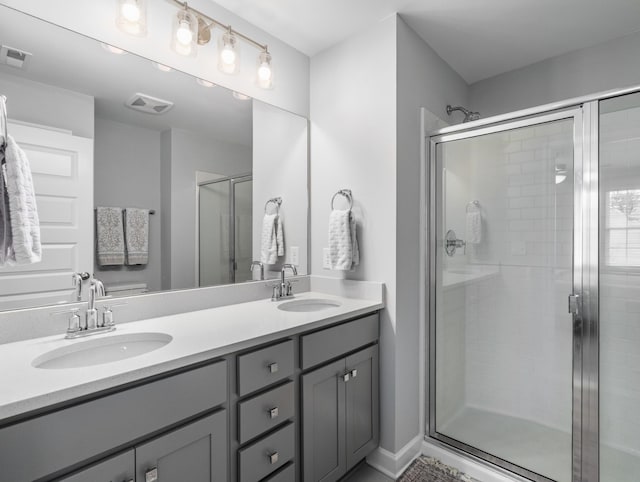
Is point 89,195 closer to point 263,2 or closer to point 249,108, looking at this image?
point 249,108

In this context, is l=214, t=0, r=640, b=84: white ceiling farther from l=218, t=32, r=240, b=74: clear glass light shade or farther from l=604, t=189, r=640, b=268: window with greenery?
l=604, t=189, r=640, b=268: window with greenery

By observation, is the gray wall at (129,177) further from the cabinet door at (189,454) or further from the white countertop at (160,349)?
the cabinet door at (189,454)

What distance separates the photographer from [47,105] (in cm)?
131

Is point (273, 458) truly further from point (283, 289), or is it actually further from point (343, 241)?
point (343, 241)

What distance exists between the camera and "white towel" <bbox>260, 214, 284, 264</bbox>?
2.09m

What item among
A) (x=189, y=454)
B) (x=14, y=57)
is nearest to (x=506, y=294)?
(x=189, y=454)

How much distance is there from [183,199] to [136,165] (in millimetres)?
252

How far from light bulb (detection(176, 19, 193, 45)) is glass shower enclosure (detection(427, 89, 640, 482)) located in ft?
4.64

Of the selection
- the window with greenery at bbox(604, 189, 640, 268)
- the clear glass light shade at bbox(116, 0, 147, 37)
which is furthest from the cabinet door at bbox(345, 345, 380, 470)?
the clear glass light shade at bbox(116, 0, 147, 37)

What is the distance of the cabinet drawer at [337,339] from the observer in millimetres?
1483

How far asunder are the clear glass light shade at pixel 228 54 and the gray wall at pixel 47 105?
661mm

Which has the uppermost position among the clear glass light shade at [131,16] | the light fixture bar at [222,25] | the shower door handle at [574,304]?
the light fixture bar at [222,25]

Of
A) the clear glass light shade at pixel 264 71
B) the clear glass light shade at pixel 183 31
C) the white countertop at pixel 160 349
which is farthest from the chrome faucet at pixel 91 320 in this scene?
the clear glass light shade at pixel 264 71

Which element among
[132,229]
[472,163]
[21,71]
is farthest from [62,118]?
[472,163]
